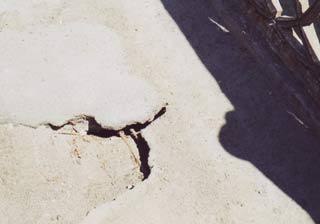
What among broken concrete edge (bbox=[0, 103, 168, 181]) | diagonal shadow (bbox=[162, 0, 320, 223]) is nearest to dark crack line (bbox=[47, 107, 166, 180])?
broken concrete edge (bbox=[0, 103, 168, 181])

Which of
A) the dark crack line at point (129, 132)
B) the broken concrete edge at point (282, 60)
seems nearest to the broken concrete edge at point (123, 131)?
the dark crack line at point (129, 132)

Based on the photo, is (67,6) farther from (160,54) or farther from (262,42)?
(262,42)

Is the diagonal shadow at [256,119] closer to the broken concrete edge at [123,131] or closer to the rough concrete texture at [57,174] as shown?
the broken concrete edge at [123,131]

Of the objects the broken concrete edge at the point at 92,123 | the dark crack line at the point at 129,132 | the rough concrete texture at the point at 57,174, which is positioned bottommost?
the rough concrete texture at the point at 57,174

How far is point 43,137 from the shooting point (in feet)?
14.0

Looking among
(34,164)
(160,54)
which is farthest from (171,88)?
(34,164)

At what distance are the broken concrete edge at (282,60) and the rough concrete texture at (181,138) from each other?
Result: 3.7 inches

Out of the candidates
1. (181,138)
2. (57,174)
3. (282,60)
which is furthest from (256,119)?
(57,174)

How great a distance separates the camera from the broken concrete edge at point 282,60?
4449 mm

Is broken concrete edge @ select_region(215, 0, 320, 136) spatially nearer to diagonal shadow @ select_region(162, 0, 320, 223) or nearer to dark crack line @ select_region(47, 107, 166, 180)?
diagonal shadow @ select_region(162, 0, 320, 223)

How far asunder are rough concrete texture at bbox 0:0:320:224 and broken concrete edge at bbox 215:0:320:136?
9 cm

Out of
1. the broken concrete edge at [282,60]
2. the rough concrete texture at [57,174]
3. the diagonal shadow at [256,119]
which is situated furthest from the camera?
the broken concrete edge at [282,60]

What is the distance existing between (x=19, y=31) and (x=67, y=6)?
0.60m

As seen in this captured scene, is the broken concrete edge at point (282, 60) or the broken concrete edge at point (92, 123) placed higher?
the broken concrete edge at point (282, 60)
